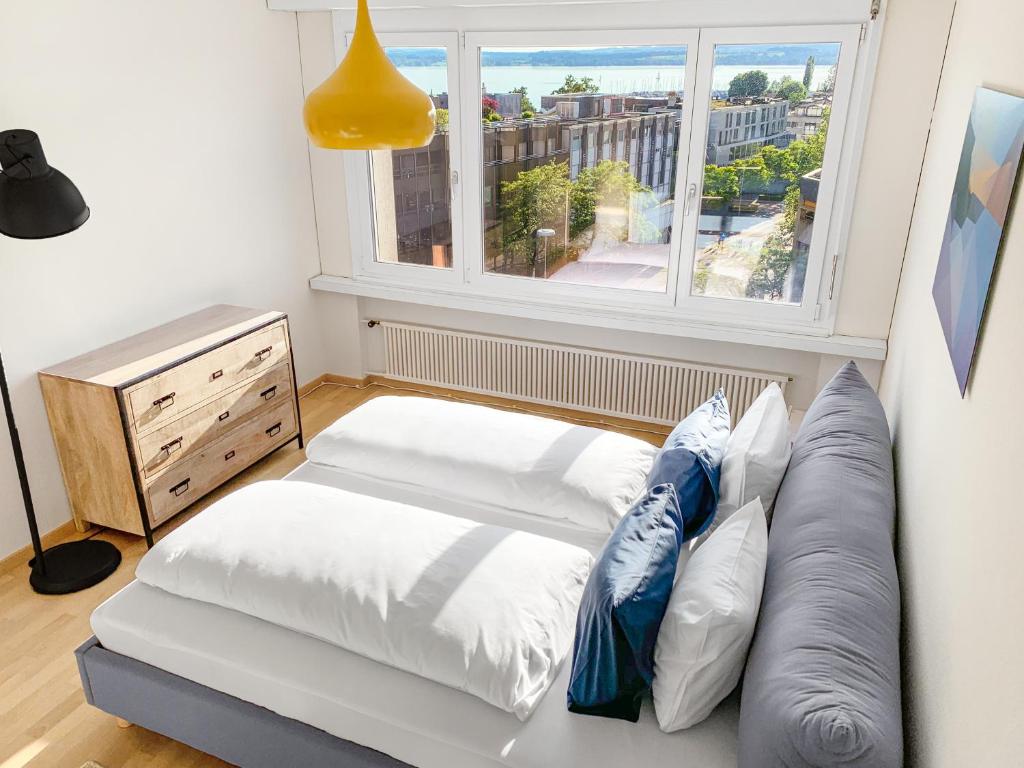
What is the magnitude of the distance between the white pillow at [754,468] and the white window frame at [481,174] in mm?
1663

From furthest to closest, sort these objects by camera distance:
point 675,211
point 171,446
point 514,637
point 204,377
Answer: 1. point 675,211
2. point 204,377
3. point 171,446
4. point 514,637

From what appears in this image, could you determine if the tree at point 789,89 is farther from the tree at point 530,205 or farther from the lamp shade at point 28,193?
the lamp shade at point 28,193

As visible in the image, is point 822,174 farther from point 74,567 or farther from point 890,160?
point 74,567

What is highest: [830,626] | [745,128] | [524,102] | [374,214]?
[524,102]

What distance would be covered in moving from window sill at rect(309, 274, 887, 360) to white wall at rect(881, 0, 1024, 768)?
1.29 m

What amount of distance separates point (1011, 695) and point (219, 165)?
368cm

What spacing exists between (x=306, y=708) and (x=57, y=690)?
1.12 m

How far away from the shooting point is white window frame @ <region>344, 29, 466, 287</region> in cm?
381

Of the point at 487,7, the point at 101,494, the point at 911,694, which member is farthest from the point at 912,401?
the point at 101,494

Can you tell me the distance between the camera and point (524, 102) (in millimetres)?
3773

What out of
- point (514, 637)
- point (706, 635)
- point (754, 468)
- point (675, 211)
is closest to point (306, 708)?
point (514, 637)

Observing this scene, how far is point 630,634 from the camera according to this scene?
1597mm

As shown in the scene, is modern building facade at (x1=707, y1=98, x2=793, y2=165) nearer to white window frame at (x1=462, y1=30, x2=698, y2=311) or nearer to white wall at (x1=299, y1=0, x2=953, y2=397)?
white window frame at (x1=462, y1=30, x2=698, y2=311)

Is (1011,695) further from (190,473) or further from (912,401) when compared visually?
(190,473)
